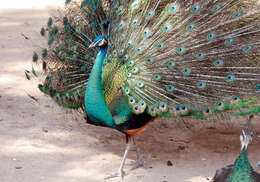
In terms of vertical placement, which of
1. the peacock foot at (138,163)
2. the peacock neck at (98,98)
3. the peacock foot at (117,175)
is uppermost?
the peacock neck at (98,98)

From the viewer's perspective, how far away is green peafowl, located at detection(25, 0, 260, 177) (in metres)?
4.20

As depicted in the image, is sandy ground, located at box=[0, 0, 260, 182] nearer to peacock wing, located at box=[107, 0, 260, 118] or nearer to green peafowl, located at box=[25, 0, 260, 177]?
green peafowl, located at box=[25, 0, 260, 177]

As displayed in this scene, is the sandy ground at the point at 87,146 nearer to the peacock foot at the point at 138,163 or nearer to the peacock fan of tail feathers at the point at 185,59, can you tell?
the peacock foot at the point at 138,163

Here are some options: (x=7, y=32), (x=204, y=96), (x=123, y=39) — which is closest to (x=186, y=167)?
(x=204, y=96)

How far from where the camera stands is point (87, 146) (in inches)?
193

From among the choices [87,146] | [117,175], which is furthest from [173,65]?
[87,146]

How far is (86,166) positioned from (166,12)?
62.3 inches

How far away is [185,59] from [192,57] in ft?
0.21

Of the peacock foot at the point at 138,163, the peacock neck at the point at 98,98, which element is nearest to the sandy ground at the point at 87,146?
the peacock foot at the point at 138,163

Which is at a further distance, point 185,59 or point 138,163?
point 138,163

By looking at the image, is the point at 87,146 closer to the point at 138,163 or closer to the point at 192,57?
the point at 138,163

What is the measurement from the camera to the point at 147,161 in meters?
4.70

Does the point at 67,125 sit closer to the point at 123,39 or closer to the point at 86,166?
the point at 86,166

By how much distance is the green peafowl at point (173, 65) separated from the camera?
165 inches
